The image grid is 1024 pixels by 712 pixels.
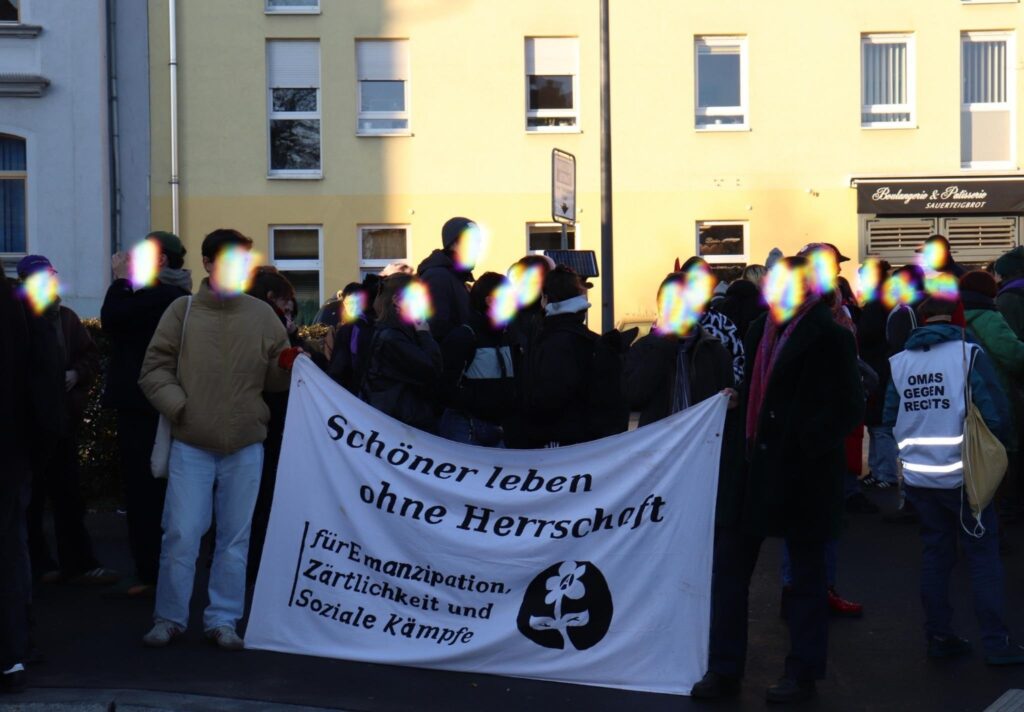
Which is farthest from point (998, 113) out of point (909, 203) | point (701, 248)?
point (701, 248)

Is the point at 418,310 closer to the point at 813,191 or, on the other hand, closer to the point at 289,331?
the point at 289,331

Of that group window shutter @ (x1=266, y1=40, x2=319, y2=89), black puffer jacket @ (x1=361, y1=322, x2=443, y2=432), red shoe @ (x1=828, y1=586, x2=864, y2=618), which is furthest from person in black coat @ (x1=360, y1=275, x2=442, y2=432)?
window shutter @ (x1=266, y1=40, x2=319, y2=89)

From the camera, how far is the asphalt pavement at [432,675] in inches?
236

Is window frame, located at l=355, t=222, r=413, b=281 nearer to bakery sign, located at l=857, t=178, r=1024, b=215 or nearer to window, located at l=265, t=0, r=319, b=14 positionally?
window, located at l=265, t=0, r=319, b=14

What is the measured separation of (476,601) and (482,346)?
1.58 meters

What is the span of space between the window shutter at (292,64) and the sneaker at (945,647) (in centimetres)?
2111

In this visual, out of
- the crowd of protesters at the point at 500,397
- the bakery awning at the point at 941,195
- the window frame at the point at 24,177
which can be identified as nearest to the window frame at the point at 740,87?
the bakery awning at the point at 941,195

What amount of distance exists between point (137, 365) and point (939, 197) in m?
20.4

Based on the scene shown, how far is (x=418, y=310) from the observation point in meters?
7.26

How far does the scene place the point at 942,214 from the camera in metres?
25.6

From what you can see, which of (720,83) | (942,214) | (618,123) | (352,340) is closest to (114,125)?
(618,123)

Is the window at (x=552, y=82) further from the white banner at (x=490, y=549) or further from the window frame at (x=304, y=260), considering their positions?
the white banner at (x=490, y=549)

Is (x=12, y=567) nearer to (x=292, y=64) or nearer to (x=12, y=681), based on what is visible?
(x=12, y=681)

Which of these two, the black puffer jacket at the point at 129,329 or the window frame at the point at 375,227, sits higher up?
the window frame at the point at 375,227
